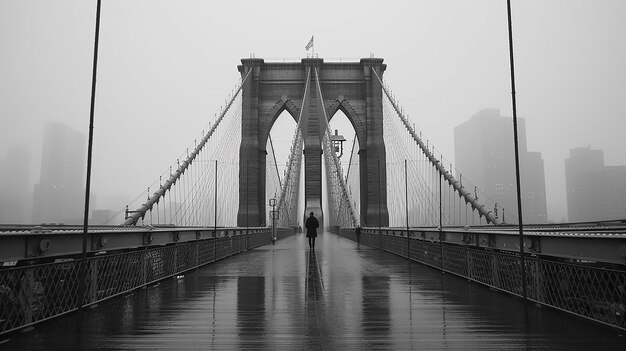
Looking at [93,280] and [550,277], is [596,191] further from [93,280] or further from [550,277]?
[93,280]

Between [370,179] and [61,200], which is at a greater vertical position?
[370,179]

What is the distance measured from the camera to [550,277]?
21.7 feet

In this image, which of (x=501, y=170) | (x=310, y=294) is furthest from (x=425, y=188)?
(x=310, y=294)

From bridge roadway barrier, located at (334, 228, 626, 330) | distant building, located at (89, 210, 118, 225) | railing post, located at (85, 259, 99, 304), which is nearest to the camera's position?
bridge roadway barrier, located at (334, 228, 626, 330)

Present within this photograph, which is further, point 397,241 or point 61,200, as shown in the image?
point 61,200

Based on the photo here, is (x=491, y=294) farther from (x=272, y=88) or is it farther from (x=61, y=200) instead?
(x=272, y=88)

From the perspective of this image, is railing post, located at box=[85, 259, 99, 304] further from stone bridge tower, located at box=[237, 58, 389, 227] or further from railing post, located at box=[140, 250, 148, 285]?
stone bridge tower, located at box=[237, 58, 389, 227]

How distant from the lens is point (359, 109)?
49.3 meters

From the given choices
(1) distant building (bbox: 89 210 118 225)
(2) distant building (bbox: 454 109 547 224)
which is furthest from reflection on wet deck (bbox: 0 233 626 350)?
(2) distant building (bbox: 454 109 547 224)

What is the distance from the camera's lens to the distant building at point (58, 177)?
22625 millimetres

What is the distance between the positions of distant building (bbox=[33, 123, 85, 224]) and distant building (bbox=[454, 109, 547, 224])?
24360mm

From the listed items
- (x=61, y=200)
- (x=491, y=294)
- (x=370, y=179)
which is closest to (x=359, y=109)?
(x=370, y=179)

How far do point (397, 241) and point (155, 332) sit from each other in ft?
40.1

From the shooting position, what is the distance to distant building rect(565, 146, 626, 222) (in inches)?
1068
